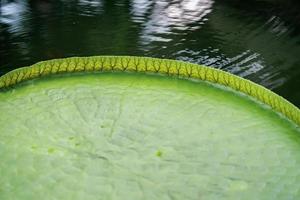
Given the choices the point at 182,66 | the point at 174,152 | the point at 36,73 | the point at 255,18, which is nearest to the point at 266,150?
the point at 174,152

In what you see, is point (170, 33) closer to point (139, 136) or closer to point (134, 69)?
point (134, 69)

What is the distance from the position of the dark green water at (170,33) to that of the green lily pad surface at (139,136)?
286 mm

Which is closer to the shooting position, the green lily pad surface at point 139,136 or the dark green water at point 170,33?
the green lily pad surface at point 139,136

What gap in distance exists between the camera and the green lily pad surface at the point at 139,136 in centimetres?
52

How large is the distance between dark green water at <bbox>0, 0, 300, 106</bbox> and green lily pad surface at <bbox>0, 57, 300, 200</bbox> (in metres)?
0.29

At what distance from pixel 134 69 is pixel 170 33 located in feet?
1.41

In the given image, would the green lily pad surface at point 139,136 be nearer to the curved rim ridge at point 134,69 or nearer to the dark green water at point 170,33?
the curved rim ridge at point 134,69

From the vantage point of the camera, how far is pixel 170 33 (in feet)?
3.94

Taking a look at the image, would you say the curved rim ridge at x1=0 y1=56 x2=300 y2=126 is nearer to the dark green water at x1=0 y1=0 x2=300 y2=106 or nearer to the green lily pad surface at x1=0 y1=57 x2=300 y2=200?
the green lily pad surface at x1=0 y1=57 x2=300 y2=200

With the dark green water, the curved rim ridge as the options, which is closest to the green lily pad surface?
the curved rim ridge

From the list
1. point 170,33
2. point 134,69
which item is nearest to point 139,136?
point 134,69

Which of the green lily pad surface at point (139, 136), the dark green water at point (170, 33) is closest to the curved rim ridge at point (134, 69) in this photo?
the green lily pad surface at point (139, 136)

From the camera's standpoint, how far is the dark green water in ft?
3.49

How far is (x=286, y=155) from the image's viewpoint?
0.59 metres
